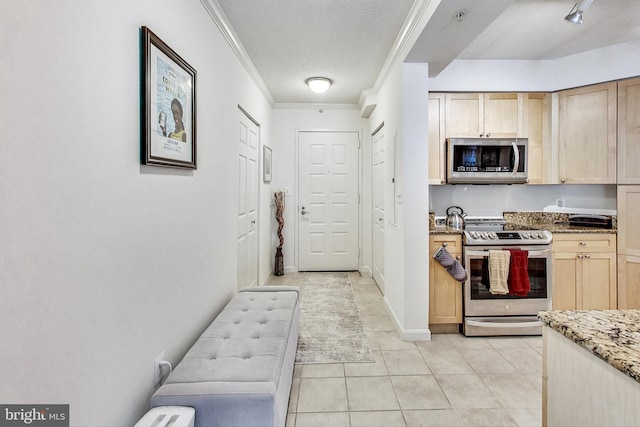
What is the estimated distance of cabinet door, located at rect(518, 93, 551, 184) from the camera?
319cm

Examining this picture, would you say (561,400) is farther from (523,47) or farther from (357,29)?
(523,47)

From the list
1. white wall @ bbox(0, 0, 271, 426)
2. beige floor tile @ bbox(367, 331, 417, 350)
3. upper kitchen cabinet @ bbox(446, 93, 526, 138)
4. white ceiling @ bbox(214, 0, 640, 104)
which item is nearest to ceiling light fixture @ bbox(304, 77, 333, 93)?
white ceiling @ bbox(214, 0, 640, 104)

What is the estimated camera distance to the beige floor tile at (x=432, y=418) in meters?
1.70

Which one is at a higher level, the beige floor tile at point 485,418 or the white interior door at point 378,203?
the white interior door at point 378,203

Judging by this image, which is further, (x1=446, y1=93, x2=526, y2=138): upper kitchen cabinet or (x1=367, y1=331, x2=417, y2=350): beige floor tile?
(x1=446, y1=93, x2=526, y2=138): upper kitchen cabinet

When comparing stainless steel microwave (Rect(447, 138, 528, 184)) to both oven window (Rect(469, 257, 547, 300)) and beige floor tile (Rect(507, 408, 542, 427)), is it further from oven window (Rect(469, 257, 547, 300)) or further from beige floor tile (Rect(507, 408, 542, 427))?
beige floor tile (Rect(507, 408, 542, 427))

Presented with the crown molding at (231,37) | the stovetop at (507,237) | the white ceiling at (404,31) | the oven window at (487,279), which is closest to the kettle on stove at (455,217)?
the stovetop at (507,237)

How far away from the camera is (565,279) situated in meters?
2.87

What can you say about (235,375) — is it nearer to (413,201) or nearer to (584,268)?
(413,201)

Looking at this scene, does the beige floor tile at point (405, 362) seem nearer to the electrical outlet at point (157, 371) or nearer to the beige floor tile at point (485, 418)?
the beige floor tile at point (485, 418)

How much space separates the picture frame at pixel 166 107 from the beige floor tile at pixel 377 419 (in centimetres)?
172

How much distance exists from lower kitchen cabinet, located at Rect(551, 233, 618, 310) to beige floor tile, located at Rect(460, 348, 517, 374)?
92cm

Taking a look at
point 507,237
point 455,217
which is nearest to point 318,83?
point 455,217

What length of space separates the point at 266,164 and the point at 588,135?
359cm
